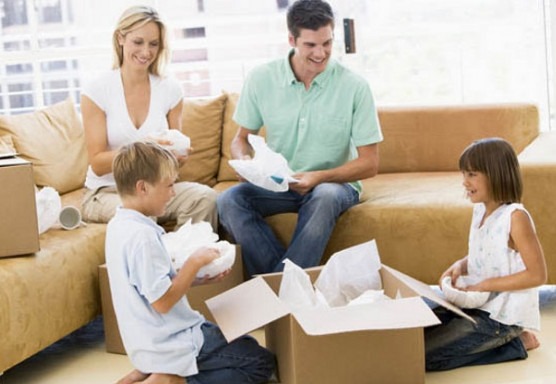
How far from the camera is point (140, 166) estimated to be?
268cm

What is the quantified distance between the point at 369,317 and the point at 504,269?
0.53 meters

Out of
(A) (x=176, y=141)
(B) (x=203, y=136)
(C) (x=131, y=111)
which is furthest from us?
(B) (x=203, y=136)

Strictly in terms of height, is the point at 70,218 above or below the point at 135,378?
above

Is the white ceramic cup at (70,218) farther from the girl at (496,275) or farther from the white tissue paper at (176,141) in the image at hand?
the girl at (496,275)

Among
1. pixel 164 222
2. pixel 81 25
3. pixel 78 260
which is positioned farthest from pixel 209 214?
pixel 81 25

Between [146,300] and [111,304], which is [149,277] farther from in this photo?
Answer: [111,304]

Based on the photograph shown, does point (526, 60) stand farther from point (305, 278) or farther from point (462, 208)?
point (305, 278)

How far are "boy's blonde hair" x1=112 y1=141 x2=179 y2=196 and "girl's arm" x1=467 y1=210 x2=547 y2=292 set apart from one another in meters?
0.95

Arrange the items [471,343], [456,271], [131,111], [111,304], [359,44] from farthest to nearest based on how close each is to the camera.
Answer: [359,44]
[131,111]
[111,304]
[456,271]
[471,343]

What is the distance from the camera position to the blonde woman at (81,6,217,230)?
355 cm

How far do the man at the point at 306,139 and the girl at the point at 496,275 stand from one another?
58 centimetres

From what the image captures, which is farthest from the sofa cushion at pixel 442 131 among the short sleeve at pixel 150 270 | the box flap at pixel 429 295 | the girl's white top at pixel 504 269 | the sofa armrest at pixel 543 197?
the short sleeve at pixel 150 270

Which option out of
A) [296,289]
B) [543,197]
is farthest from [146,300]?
[543,197]

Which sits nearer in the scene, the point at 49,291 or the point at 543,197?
the point at 49,291
